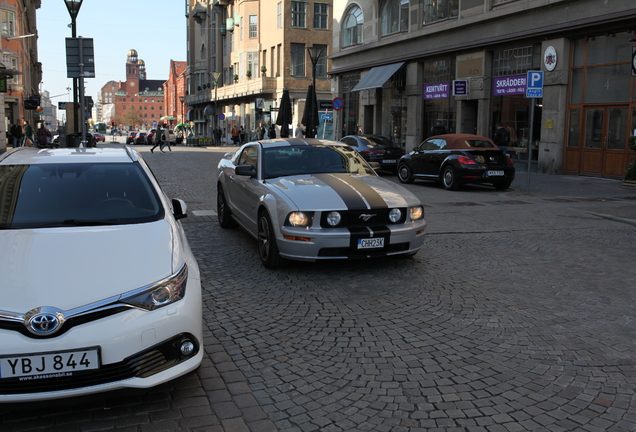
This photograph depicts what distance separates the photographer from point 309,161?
8102 millimetres

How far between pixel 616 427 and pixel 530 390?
0.57m

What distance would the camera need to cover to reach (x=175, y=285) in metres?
3.57

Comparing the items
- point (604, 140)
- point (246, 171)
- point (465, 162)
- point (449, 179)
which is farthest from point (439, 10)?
point (246, 171)

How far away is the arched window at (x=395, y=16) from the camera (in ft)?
99.8

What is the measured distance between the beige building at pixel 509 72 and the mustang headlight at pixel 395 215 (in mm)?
8715

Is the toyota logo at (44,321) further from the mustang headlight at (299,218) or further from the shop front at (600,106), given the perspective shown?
the shop front at (600,106)

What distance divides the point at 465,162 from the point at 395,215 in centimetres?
968

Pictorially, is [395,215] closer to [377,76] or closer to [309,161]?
[309,161]

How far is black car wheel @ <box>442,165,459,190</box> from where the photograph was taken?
52.7ft

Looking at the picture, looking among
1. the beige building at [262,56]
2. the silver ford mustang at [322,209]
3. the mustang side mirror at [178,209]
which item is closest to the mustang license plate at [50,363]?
the mustang side mirror at [178,209]

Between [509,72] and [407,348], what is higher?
[509,72]

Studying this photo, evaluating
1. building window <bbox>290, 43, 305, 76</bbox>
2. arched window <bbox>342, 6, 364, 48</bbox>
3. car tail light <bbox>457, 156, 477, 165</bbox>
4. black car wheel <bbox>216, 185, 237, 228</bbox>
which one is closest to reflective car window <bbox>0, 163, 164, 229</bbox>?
black car wheel <bbox>216, 185, 237, 228</bbox>

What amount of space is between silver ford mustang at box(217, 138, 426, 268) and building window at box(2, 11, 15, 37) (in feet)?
166

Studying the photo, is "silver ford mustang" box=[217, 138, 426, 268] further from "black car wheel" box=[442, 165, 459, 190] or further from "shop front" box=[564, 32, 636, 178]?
"shop front" box=[564, 32, 636, 178]
